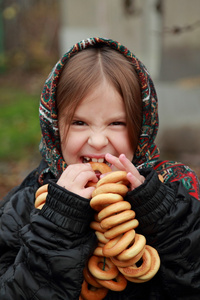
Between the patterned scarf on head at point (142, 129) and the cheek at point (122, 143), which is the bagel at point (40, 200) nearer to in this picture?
the patterned scarf on head at point (142, 129)

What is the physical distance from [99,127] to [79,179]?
317mm

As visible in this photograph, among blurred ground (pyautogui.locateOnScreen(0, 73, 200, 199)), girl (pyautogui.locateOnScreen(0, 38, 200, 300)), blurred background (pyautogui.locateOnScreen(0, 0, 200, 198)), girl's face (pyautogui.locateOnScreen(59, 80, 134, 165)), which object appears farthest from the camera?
blurred background (pyautogui.locateOnScreen(0, 0, 200, 198))

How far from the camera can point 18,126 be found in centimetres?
915

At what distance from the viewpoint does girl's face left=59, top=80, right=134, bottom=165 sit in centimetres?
224

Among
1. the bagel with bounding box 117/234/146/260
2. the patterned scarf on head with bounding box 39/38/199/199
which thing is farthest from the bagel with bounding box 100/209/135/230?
the patterned scarf on head with bounding box 39/38/199/199

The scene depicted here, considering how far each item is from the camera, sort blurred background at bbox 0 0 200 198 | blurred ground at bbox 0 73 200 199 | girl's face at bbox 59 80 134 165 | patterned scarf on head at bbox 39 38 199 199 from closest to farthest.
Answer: girl's face at bbox 59 80 134 165, patterned scarf on head at bbox 39 38 199 199, blurred ground at bbox 0 73 200 199, blurred background at bbox 0 0 200 198

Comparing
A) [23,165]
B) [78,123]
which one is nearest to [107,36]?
[23,165]

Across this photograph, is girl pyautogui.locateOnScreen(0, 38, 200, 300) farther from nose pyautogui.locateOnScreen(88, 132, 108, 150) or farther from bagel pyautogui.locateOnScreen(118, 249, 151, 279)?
bagel pyautogui.locateOnScreen(118, 249, 151, 279)

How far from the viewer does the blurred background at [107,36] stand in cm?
624

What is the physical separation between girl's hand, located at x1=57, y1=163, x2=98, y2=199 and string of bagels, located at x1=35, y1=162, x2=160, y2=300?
0.22ft

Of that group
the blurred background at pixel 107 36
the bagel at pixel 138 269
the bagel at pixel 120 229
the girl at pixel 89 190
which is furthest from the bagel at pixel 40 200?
the blurred background at pixel 107 36

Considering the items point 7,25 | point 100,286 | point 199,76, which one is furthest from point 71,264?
point 7,25

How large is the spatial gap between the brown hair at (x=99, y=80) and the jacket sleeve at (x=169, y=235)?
0.40 metres

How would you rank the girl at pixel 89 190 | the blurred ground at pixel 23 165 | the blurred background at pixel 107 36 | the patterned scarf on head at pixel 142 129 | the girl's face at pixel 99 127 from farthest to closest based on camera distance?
1. the blurred background at pixel 107 36
2. the blurred ground at pixel 23 165
3. the patterned scarf on head at pixel 142 129
4. the girl's face at pixel 99 127
5. the girl at pixel 89 190
